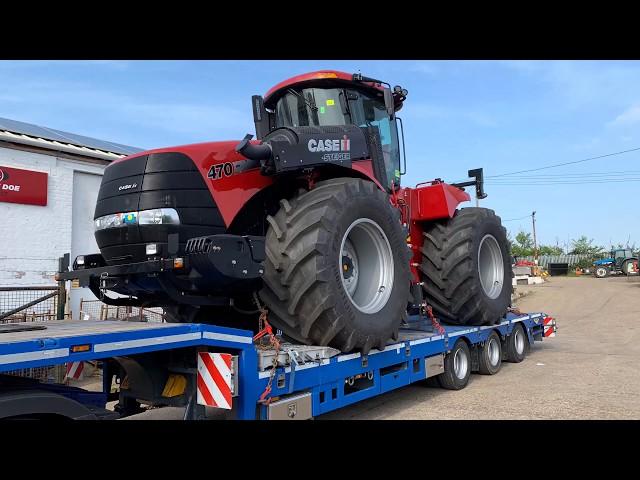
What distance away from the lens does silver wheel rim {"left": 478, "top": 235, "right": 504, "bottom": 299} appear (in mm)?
8883

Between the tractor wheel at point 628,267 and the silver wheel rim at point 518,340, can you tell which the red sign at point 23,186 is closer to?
the silver wheel rim at point 518,340

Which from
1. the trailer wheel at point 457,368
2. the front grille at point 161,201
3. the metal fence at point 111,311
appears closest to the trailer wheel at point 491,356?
the trailer wheel at point 457,368

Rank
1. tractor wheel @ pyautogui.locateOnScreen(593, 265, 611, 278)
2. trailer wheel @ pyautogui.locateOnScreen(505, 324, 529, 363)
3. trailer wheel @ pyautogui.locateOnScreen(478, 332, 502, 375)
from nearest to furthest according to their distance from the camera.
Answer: trailer wheel @ pyautogui.locateOnScreen(478, 332, 502, 375) → trailer wheel @ pyautogui.locateOnScreen(505, 324, 529, 363) → tractor wheel @ pyautogui.locateOnScreen(593, 265, 611, 278)

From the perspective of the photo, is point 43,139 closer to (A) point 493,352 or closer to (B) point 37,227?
(B) point 37,227

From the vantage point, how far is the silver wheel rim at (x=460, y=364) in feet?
25.6

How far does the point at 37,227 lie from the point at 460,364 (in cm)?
1003

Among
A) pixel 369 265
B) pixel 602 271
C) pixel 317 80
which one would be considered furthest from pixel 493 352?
pixel 602 271

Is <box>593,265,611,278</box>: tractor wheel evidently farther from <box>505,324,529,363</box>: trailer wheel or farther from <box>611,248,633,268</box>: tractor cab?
<box>505,324,529,363</box>: trailer wheel

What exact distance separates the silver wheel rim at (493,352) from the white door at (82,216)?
9748 millimetres

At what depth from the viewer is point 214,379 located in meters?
4.11

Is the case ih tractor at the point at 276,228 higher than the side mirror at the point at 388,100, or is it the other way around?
the side mirror at the point at 388,100

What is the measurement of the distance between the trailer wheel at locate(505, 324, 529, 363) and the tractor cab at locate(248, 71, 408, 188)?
4506mm

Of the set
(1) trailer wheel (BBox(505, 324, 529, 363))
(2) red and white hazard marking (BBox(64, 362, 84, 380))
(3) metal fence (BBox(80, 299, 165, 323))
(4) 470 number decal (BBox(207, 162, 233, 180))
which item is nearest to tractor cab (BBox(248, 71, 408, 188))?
(4) 470 number decal (BBox(207, 162, 233, 180))

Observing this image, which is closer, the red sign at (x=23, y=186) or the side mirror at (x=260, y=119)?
the side mirror at (x=260, y=119)
